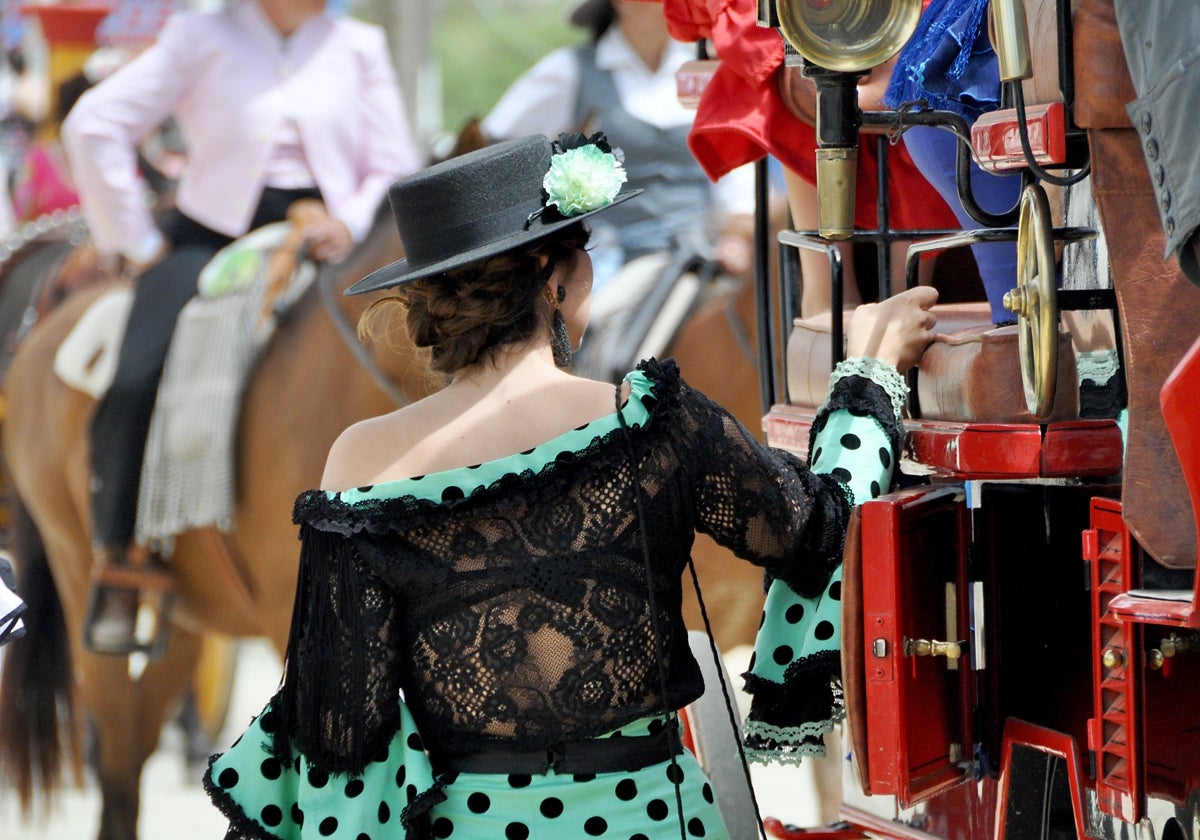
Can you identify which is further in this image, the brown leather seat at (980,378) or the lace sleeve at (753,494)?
the brown leather seat at (980,378)

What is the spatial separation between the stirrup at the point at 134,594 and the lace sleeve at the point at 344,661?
3.41m

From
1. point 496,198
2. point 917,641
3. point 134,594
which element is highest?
point 496,198

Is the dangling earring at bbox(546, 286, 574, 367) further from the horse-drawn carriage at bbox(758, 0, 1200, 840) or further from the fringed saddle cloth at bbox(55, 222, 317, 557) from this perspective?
the fringed saddle cloth at bbox(55, 222, 317, 557)

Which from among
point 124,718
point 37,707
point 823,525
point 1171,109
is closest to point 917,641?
point 823,525

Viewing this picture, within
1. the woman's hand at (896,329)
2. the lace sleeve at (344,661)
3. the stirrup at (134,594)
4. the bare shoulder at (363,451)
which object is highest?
the woman's hand at (896,329)

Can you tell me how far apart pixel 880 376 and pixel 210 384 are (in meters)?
3.29

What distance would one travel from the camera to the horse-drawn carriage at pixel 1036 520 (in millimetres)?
1861

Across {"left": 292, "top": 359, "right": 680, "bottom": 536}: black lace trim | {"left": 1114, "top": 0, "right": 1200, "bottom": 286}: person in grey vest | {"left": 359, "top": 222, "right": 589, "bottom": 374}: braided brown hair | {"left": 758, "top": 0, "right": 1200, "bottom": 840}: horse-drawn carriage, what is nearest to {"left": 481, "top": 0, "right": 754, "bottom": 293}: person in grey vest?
{"left": 758, "top": 0, "right": 1200, "bottom": 840}: horse-drawn carriage

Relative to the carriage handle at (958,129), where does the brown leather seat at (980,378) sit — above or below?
below

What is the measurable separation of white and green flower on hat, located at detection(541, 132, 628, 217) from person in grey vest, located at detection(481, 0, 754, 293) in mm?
2749

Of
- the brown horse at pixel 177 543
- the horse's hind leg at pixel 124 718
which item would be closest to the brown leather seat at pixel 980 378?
the brown horse at pixel 177 543

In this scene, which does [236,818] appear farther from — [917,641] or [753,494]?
[917,641]

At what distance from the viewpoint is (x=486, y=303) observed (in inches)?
82.4

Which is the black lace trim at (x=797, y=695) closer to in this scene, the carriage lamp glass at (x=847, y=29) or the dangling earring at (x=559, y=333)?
the dangling earring at (x=559, y=333)
